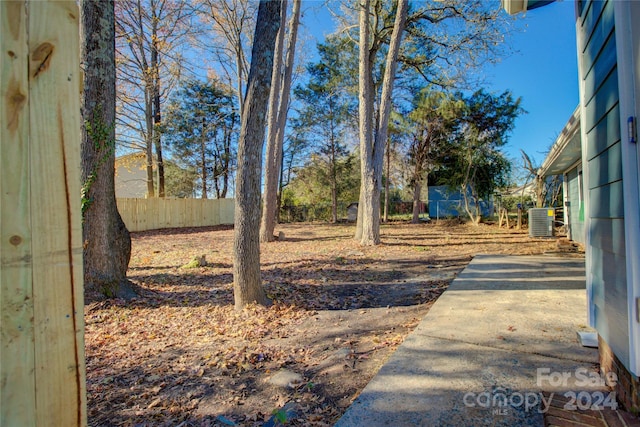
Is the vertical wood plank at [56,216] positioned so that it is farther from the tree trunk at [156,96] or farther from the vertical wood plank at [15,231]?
the tree trunk at [156,96]

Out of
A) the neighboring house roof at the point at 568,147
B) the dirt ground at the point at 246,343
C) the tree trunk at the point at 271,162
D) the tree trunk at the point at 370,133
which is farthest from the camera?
the tree trunk at the point at 271,162

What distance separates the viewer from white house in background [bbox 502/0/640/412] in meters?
1.53

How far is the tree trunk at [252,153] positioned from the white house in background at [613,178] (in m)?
2.79

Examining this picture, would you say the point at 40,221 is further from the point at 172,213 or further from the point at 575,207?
Result: the point at 172,213

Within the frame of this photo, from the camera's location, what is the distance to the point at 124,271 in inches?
171

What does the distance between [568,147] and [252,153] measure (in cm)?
672

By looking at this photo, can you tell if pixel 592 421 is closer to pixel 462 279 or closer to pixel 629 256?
pixel 629 256

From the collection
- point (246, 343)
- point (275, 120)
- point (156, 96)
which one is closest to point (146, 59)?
point (156, 96)

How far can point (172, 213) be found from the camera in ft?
53.0

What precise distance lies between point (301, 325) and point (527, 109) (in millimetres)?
19065

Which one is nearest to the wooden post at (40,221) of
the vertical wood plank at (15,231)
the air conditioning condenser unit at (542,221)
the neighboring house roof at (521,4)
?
the vertical wood plank at (15,231)

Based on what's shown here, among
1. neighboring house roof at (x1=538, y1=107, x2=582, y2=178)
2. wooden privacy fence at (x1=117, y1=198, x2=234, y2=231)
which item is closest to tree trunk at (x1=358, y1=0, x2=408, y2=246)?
neighboring house roof at (x1=538, y1=107, x2=582, y2=178)

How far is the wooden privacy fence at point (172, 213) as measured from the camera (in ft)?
45.2

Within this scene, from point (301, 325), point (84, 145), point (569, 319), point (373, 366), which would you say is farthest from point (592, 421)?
point (84, 145)
